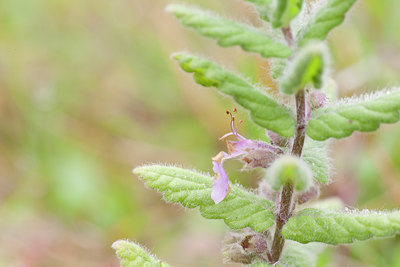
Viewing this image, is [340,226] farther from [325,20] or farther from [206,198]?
[325,20]

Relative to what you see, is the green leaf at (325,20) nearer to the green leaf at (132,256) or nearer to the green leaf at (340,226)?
the green leaf at (340,226)

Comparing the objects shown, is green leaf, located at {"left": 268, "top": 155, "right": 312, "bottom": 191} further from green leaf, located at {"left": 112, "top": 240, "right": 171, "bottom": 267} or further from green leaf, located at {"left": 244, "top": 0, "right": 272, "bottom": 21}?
green leaf, located at {"left": 112, "top": 240, "right": 171, "bottom": 267}

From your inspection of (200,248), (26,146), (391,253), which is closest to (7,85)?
(26,146)

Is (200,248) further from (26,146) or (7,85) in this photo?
(7,85)

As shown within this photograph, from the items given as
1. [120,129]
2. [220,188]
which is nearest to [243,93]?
[220,188]

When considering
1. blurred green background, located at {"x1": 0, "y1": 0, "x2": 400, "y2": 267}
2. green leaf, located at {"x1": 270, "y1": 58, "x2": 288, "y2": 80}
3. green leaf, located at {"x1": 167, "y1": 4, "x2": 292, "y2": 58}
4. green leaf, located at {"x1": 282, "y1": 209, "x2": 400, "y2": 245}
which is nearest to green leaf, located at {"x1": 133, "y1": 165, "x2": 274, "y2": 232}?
green leaf, located at {"x1": 282, "y1": 209, "x2": 400, "y2": 245}

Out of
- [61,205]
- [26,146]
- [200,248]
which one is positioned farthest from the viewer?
[26,146]
